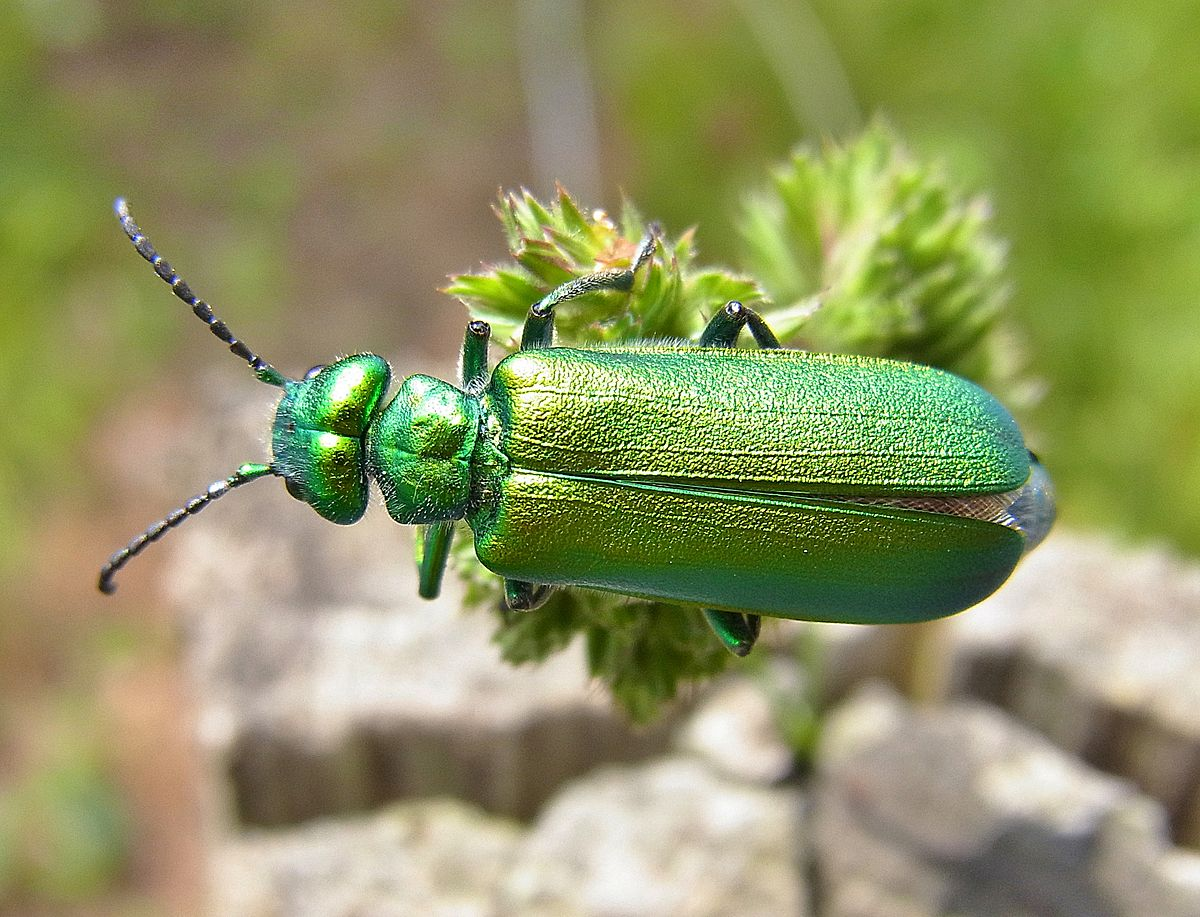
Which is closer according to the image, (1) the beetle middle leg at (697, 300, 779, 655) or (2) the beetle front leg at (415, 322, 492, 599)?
(1) the beetle middle leg at (697, 300, 779, 655)

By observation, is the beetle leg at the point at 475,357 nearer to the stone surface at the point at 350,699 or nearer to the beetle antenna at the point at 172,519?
the beetle antenna at the point at 172,519

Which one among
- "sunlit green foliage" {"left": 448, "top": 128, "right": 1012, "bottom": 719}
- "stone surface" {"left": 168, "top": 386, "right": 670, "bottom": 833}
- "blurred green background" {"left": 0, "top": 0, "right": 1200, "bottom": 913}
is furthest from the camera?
"blurred green background" {"left": 0, "top": 0, "right": 1200, "bottom": 913}

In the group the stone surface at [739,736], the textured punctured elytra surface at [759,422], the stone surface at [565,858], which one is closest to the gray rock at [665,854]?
the stone surface at [565,858]

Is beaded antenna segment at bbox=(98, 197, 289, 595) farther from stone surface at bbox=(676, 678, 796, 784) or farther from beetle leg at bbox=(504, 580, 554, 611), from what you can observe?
stone surface at bbox=(676, 678, 796, 784)

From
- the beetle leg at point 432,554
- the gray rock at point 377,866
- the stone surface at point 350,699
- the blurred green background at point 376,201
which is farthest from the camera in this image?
the blurred green background at point 376,201

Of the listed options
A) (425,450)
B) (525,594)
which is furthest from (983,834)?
(425,450)

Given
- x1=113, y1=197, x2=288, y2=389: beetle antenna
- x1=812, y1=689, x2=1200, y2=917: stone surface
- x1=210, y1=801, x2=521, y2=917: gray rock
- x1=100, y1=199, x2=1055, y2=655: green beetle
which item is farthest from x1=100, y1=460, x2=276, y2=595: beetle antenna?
A: x1=812, y1=689, x2=1200, y2=917: stone surface

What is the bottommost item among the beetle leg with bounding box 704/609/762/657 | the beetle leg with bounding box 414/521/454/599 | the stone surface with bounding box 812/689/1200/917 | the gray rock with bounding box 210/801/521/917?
the gray rock with bounding box 210/801/521/917

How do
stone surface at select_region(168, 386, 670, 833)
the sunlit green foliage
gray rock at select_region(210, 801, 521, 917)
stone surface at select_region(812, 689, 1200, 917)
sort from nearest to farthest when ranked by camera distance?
the sunlit green foliage < stone surface at select_region(812, 689, 1200, 917) < gray rock at select_region(210, 801, 521, 917) < stone surface at select_region(168, 386, 670, 833)

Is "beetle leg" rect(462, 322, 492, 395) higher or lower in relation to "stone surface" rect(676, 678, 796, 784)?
higher

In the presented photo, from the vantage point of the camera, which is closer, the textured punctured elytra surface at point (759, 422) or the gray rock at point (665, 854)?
the textured punctured elytra surface at point (759, 422)
